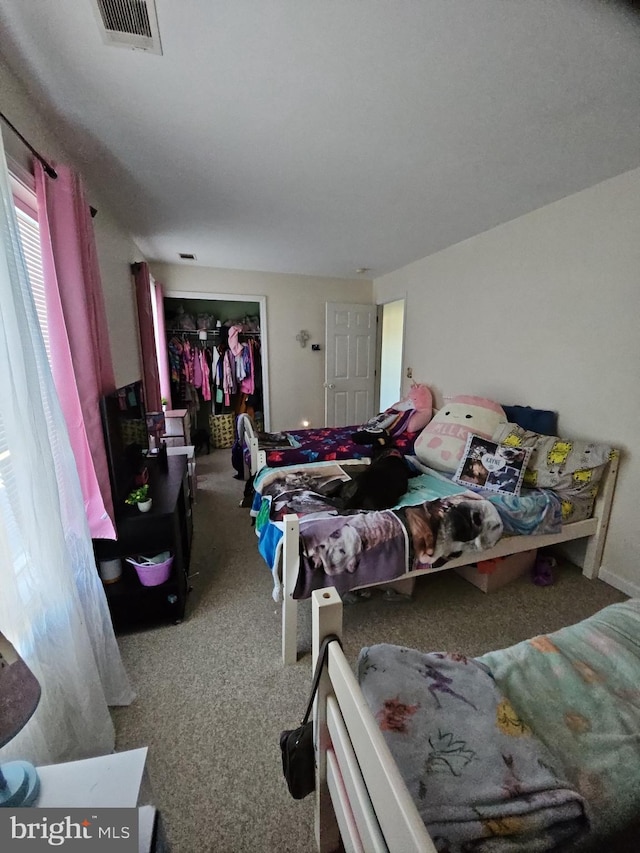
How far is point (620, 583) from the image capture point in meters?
1.96

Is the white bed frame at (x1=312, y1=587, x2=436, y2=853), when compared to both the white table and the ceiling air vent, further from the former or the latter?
the ceiling air vent

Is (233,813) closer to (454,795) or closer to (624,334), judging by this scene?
(454,795)

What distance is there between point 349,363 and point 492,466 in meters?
2.77

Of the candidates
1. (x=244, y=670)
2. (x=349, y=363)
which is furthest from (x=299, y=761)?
(x=349, y=363)

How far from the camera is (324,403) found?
471cm

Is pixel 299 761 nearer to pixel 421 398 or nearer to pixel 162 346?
pixel 421 398

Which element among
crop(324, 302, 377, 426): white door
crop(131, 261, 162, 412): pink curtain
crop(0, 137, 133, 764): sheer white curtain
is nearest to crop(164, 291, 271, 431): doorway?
crop(324, 302, 377, 426): white door

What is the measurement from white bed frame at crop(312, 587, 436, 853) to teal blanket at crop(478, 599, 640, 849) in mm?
448

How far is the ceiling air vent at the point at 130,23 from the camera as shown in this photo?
95cm

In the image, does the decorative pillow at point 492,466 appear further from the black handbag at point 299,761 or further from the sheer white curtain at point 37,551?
the sheer white curtain at point 37,551

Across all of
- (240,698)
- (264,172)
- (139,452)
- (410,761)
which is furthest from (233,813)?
(264,172)

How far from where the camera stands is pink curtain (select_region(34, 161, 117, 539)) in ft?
4.25

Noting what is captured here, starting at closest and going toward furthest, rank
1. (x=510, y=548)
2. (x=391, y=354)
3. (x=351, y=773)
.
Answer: (x=351, y=773)
(x=510, y=548)
(x=391, y=354)

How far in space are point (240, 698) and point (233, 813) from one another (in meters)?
0.35
